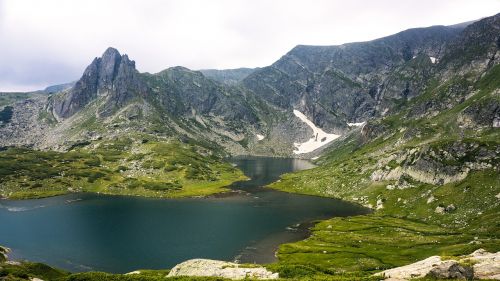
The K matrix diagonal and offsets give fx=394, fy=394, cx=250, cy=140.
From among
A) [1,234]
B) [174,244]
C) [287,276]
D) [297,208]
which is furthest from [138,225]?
[287,276]

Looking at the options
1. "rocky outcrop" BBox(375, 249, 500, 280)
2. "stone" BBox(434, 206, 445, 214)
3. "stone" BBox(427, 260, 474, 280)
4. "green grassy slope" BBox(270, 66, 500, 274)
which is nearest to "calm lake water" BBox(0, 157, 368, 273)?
"green grassy slope" BBox(270, 66, 500, 274)

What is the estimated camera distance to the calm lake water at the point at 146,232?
119 meters

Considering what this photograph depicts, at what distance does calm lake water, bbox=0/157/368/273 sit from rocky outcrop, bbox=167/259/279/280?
48.2 meters

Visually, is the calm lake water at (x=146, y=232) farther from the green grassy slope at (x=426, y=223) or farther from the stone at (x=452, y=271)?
the stone at (x=452, y=271)

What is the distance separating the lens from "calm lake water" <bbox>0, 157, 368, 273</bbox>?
389 ft

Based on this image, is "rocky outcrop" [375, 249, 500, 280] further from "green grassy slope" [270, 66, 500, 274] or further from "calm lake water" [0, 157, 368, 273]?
"calm lake water" [0, 157, 368, 273]

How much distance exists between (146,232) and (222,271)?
311ft

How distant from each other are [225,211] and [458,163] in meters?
112

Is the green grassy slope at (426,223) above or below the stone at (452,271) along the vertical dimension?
below

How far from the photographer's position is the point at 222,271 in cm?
5997

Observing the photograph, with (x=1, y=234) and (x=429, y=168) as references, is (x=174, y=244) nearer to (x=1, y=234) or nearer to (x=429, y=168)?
(x=1, y=234)

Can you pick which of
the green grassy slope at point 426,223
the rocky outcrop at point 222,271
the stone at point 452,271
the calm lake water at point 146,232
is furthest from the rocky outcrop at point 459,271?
the calm lake water at point 146,232

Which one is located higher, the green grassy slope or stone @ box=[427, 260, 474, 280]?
stone @ box=[427, 260, 474, 280]

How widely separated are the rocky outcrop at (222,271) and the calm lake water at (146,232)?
4816 centimetres
